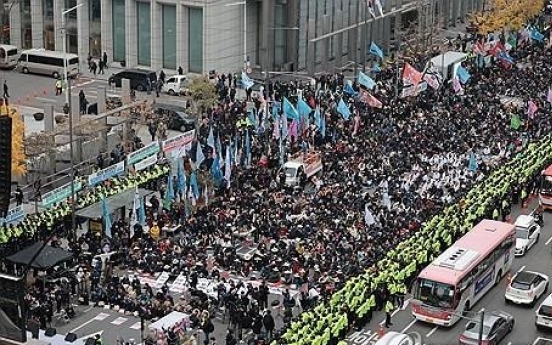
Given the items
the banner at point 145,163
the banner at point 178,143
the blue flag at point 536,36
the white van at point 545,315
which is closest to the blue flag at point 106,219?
the banner at point 145,163

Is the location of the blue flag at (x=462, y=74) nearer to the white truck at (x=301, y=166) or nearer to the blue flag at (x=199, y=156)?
the white truck at (x=301, y=166)

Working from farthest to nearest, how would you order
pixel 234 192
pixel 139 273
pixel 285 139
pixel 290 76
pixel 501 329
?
1. pixel 290 76
2. pixel 285 139
3. pixel 234 192
4. pixel 139 273
5. pixel 501 329

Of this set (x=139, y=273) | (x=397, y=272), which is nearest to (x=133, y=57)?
(x=139, y=273)

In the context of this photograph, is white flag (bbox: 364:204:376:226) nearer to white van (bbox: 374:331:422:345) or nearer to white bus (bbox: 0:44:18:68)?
white van (bbox: 374:331:422:345)

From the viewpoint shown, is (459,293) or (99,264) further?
(99,264)

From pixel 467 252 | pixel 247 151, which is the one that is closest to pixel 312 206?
pixel 247 151

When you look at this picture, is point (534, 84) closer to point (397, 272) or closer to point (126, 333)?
point (397, 272)
